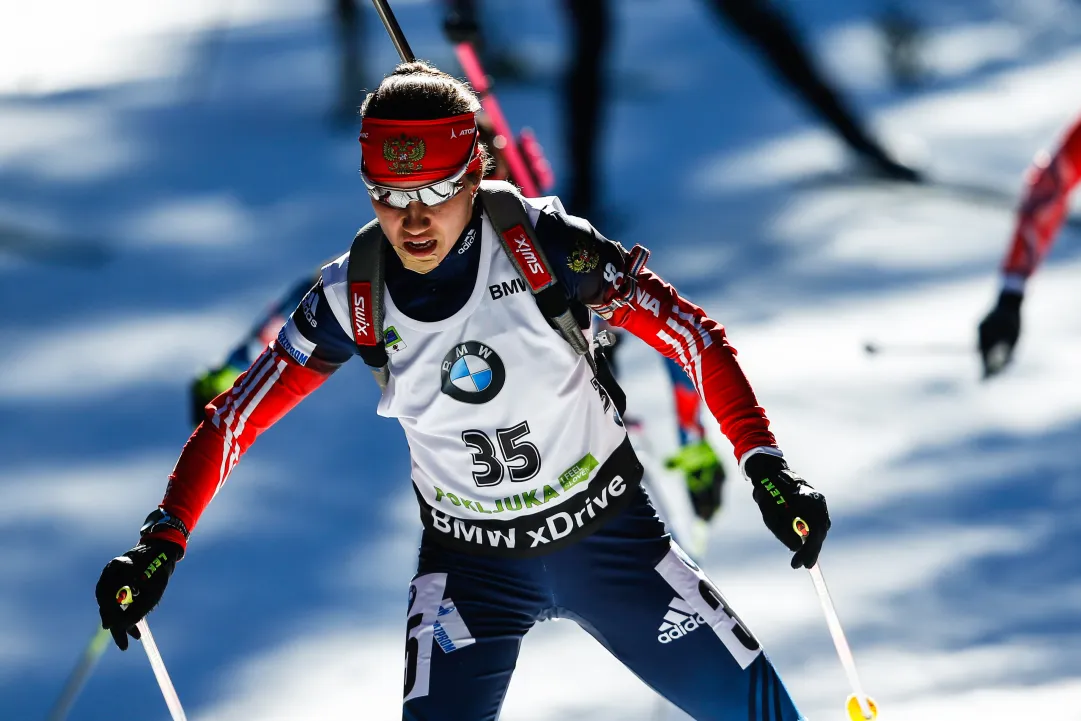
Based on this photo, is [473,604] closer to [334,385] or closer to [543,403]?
[543,403]

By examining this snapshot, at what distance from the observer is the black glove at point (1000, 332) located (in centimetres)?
571

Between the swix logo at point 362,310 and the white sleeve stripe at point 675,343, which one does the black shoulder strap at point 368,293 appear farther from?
the white sleeve stripe at point 675,343

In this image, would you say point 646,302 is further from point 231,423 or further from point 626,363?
point 626,363

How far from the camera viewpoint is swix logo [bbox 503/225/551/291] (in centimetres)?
304

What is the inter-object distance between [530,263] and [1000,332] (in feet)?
10.4

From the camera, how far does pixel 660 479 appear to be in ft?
21.1

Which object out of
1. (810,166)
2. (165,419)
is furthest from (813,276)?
(165,419)

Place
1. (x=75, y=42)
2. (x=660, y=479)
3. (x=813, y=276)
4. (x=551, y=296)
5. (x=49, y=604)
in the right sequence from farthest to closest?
(x=75, y=42) < (x=813, y=276) < (x=660, y=479) < (x=49, y=604) < (x=551, y=296)

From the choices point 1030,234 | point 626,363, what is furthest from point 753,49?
point 1030,234

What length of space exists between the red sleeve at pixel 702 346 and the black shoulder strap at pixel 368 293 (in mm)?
481

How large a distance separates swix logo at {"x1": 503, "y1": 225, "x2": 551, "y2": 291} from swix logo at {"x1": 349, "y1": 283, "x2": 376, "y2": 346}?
0.30 m

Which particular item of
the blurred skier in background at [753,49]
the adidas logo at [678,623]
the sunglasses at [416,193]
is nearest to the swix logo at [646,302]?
the sunglasses at [416,193]

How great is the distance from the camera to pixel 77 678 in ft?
15.4

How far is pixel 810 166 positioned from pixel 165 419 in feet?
15.4
